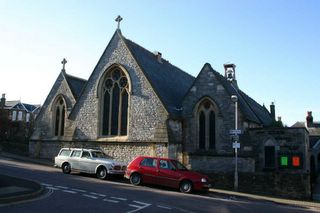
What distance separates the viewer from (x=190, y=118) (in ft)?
84.0

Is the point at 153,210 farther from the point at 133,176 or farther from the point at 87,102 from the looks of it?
the point at 87,102

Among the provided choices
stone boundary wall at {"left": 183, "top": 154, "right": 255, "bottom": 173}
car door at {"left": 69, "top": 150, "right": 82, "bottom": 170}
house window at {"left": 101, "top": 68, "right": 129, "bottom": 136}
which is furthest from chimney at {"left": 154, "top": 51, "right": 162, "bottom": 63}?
car door at {"left": 69, "top": 150, "right": 82, "bottom": 170}

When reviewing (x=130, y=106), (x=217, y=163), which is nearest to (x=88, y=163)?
(x=130, y=106)

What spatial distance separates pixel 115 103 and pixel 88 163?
753 centimetres

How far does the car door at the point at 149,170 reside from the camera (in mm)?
19078

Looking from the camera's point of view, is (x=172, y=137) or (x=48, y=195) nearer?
(x=48, y=195)

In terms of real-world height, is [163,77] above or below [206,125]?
above

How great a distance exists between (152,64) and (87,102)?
604 cm

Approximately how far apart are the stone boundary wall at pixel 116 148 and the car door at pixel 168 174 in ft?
17.8

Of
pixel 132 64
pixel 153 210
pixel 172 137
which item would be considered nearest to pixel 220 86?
pixel 172 137

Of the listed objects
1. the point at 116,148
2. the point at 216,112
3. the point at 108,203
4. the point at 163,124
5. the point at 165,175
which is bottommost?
the point at 108,203

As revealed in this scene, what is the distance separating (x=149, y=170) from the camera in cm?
1928

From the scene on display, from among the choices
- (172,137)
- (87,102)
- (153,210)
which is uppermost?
(87,102)

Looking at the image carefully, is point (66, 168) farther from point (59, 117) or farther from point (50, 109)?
point (50, 109)
